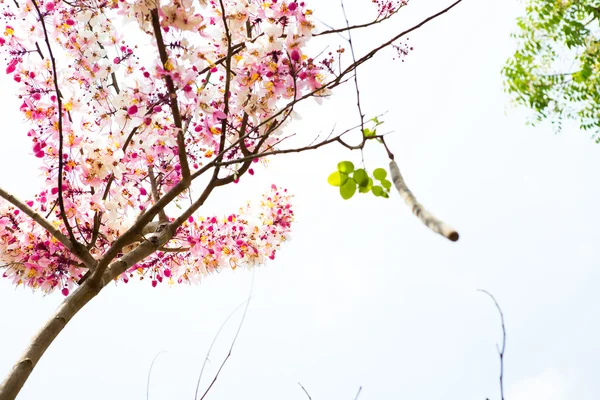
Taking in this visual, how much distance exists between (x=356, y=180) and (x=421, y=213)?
35cm

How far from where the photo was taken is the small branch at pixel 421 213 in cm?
61

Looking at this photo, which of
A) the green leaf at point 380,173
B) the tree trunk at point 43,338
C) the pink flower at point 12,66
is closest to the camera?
the green leaf at point 380,173

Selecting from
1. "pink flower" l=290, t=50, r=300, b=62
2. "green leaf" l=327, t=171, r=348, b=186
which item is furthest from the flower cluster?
"green leaf" l=327, t=171, r=348, b=186

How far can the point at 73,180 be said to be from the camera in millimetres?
2324

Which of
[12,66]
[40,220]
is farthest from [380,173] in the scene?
[12,66]

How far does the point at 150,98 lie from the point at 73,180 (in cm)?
53

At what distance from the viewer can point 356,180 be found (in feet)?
3.35

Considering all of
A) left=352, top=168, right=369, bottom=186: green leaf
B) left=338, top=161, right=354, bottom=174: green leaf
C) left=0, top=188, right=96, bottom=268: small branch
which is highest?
left=0, top=188, right=96, bottom=268: small branch

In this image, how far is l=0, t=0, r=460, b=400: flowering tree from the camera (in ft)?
6.48

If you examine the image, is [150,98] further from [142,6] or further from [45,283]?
[45,283]

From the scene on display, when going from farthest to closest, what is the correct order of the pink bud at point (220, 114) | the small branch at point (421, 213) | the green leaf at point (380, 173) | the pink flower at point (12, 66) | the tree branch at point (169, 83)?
the pink flower at point (12, 66), the pink bud at point (220, 114), the tree branch at point (169, 83), the green leaf at point (380, 173), the small branch at point (421, 213)

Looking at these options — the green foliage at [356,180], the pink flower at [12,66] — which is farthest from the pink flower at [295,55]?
the pink flower at [12,66]

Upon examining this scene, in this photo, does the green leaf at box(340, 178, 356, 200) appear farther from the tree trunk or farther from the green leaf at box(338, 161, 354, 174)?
the tree trunk

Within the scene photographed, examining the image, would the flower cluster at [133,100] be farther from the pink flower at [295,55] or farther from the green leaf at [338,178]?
the green leaf at [338,178]
